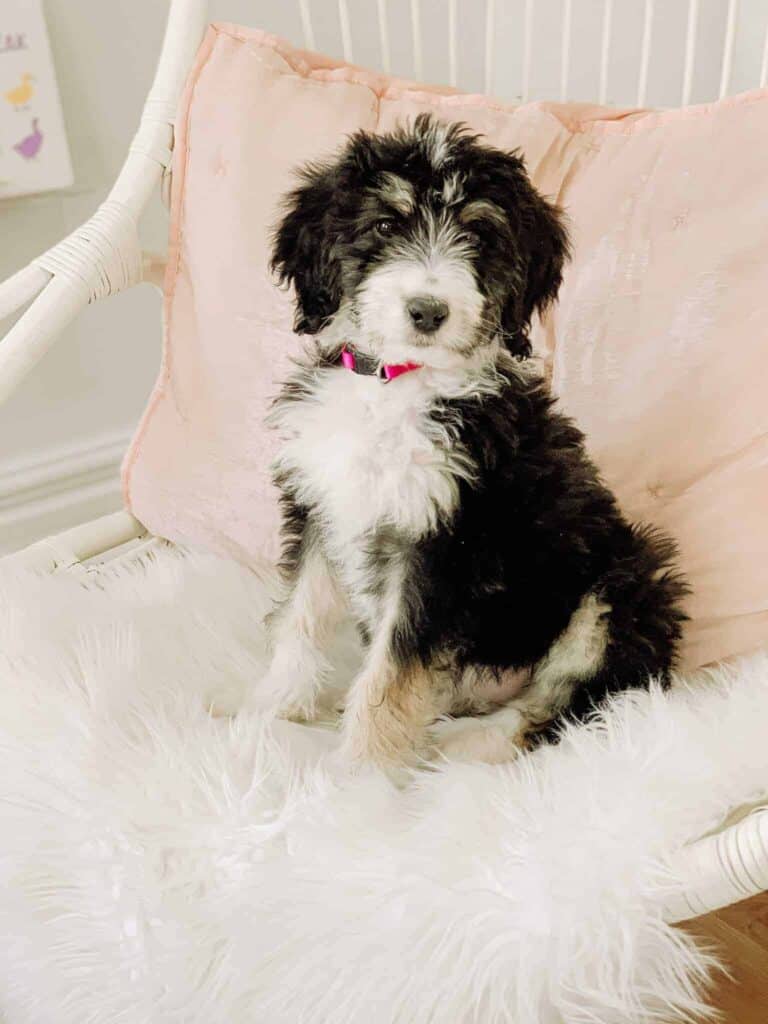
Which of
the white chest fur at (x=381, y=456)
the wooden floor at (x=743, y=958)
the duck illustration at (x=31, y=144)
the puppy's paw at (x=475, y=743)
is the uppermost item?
the duck illustration at (x=31, y=144)

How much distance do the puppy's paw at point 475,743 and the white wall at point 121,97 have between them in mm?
1567

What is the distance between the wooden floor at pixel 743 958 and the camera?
1.58 meters

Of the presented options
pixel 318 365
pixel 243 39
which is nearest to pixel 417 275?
pixel 318 365

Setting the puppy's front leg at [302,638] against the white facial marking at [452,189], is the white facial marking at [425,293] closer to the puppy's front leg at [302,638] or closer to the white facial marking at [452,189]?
the white facial marking at [452,189]

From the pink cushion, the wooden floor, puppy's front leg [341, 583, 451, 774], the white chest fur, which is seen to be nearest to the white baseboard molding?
the pink cushion

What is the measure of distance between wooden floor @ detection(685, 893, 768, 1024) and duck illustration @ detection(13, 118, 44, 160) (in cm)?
212

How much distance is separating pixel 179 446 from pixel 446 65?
154 cm

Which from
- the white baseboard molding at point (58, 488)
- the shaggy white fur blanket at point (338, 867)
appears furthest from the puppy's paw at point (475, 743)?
the white baseboard molding at point (58, 488)

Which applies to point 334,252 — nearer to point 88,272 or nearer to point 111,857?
point 88,272

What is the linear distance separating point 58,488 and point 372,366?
1565mm

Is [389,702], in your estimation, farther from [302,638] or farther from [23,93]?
[23,93]

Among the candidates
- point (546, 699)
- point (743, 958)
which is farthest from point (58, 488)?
point (743, 958)

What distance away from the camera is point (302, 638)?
159 centimetres

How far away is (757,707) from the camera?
45.6 inches
